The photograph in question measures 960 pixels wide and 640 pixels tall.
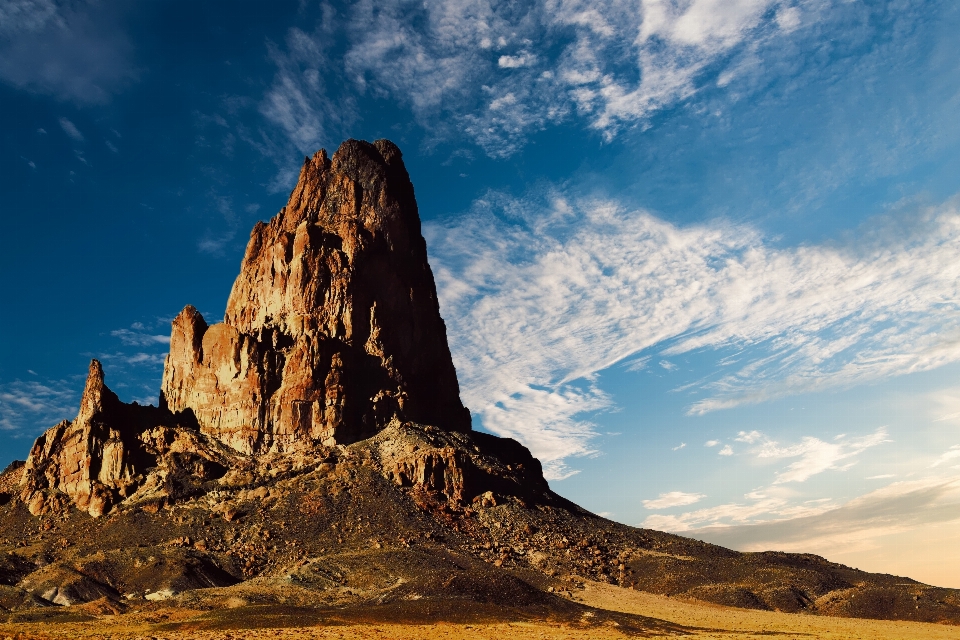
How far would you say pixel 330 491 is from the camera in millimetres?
121562

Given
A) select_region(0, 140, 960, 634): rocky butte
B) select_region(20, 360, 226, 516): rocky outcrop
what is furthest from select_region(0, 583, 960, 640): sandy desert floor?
select_region(20, 360, 226, 516): rocky outcrop

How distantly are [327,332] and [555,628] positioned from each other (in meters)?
90.9

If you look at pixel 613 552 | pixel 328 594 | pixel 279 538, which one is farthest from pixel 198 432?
pixel 613 552

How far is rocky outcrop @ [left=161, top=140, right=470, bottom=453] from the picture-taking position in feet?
456

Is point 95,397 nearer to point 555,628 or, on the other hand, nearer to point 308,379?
point 308,379

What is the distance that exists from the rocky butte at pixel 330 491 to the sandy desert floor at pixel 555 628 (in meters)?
5.26

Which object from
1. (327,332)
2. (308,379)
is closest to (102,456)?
(308,379)

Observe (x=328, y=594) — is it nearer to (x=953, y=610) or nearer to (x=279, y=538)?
(x=279, y=538)

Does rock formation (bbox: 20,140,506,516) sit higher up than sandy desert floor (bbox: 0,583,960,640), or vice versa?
rock formation (bbox: 20,140,506,516)

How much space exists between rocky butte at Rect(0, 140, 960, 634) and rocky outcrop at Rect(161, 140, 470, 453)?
421 millimetres

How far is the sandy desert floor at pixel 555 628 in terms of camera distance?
204 feet

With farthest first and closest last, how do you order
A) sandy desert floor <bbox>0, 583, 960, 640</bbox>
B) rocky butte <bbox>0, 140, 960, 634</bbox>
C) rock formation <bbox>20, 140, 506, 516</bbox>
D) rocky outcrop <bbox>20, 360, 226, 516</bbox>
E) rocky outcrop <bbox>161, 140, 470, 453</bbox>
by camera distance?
rocky outcrop <bbox>161, 140, 470, 453</bbox> → rock formation <bbox>20, 140, 506, 516</bbox> → rocky outcrop <bbox>20, 360, 226, 516</bbox> → rocky butte <bbox>0, 140, 960, 634</bbox> → sandy desert floor <bbox>0, 583, 960, 640</bbox>

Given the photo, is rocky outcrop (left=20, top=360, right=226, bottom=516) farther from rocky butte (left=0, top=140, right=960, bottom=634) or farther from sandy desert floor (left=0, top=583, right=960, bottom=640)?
sandy desert floor (left=0, top=583, right=960, bottom=640)

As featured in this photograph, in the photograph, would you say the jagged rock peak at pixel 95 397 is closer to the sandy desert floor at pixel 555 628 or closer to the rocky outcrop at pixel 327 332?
the rocky outcrop at pixel 327 332
